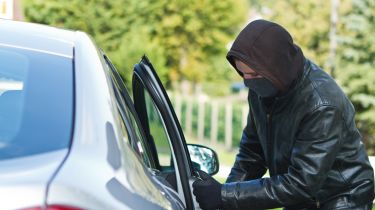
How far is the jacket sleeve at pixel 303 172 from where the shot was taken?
3248 mm

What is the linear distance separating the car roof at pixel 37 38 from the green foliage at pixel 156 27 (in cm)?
3231

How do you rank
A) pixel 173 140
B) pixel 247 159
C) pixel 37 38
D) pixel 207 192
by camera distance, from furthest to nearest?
pixel 247 159
pixel 207 192
pixel 173 140
pixel 37 38

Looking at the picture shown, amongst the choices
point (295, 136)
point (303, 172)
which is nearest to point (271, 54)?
point (295, 136)

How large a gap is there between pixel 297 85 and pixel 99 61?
1117 mm

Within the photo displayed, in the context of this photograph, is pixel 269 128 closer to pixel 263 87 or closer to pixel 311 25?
pixel 263 87

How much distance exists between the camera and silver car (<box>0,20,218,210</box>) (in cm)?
177

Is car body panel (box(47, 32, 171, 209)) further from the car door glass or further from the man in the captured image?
the man

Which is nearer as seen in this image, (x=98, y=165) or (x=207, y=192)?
(x=98, y=165)

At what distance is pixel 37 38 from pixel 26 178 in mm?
882

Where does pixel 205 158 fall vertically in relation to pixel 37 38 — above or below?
below

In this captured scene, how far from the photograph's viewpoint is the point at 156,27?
39.1m

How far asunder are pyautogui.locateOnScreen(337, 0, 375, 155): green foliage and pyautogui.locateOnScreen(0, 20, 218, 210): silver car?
2645 centimetres

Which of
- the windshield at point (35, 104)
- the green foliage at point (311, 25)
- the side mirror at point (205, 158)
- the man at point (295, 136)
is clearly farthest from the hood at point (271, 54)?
the green foliage at point (311, 25)

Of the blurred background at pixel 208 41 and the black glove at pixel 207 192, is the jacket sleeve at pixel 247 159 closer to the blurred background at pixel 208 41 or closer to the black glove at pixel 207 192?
the black glove at pixel 207 192
